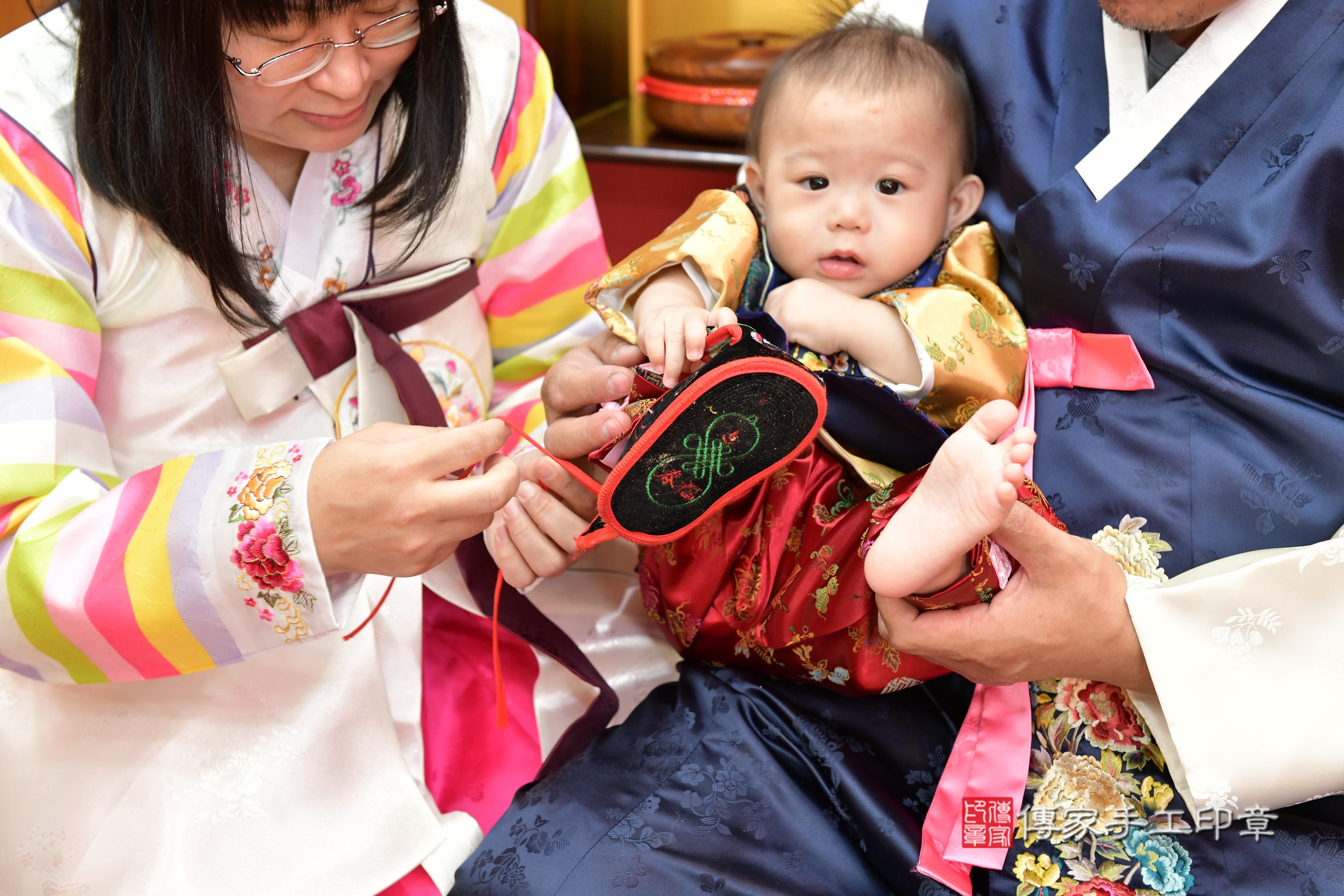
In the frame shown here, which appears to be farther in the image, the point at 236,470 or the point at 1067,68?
the point at 1067,68

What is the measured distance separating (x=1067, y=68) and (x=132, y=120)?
39.9 inches

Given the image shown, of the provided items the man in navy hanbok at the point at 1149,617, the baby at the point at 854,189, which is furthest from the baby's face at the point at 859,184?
the man in navy hanbok at the point at 1149,617

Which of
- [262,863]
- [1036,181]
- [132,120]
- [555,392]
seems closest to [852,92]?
[1036,181]

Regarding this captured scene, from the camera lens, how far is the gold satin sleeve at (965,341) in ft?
3.63

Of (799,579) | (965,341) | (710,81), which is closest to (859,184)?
(965,341)

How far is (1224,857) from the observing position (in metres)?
0.99

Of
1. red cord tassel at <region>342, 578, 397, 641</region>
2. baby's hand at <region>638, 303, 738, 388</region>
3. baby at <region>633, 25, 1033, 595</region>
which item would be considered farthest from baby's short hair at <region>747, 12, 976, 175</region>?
red cord tassel at <region>342, 578, 397, 641</region>

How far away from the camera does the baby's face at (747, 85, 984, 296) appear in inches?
48.0

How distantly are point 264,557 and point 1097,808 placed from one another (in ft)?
2.76

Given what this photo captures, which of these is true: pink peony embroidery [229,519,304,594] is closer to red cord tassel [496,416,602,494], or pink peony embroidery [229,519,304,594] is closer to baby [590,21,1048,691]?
red cord tassel [496,416,602,494]

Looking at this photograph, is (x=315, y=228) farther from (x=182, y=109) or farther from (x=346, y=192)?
(x=182, y=109)

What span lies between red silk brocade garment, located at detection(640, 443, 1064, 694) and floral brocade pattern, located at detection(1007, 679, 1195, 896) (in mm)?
140

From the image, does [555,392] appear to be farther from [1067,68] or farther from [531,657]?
[1067,68]

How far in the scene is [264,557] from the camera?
38.5 inches
